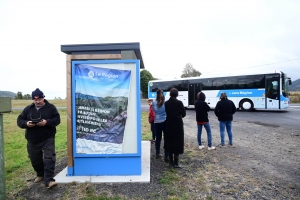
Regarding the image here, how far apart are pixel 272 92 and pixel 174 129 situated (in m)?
14.4

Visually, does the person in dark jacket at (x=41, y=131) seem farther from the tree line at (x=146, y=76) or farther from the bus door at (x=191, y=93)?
the tree line at (x=146, y=76)

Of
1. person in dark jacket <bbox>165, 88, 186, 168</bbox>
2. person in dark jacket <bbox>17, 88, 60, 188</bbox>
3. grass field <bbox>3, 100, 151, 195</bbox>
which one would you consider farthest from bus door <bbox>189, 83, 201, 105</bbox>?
person in dark jacket <bbox>17, 88, 60, 188</bbox>

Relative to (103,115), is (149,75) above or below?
above

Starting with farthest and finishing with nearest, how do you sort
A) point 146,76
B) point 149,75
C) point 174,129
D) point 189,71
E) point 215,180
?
point 189,71 → point 149,75 → point 146,76 → point 174,129 → point 215,180

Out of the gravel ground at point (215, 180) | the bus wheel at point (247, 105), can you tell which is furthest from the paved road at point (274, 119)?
the gravel ground at point (215, 180)

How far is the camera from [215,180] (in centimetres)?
420

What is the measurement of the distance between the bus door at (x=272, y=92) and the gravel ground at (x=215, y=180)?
11.1m

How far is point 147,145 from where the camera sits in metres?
6.84

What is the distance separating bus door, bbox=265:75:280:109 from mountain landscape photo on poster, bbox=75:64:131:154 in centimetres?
1533

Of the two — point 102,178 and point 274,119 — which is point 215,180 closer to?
point 102,178

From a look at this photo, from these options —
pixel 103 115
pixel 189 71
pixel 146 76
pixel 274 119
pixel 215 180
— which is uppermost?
pixel 189 71

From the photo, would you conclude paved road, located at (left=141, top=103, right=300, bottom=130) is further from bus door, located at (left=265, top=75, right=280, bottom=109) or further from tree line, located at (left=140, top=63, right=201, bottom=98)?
tree line, located at (left=140, top=63, right=201, bottom=98)

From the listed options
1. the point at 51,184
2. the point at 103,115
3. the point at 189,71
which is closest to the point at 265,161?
the point at 103,115

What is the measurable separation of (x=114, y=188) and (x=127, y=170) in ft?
1.90
